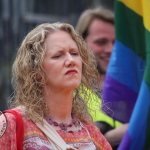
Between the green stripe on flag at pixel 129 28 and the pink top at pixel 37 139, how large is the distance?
1501 mm

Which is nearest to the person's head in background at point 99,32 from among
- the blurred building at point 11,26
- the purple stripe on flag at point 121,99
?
the purple stripe on flag at point 121,99

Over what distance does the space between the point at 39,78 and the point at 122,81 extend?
1.54 metres

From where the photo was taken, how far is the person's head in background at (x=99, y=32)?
5137 mm

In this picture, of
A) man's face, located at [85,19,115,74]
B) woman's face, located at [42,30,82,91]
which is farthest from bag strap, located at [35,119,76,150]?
man's face, located at [85,19,115,74]

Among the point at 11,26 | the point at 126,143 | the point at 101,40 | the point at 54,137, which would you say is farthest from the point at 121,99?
the point at 11,26

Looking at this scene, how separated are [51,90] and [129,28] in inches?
64.0

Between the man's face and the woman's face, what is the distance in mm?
1900

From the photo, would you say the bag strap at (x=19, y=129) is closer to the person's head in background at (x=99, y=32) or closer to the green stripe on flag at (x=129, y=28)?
the green stripe on flag at (x=129, y=28)

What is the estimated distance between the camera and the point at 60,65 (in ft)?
10.1

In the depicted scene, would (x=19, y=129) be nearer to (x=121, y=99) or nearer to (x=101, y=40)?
(x=121, y=99)

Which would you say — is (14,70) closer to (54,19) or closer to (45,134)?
(45,134)

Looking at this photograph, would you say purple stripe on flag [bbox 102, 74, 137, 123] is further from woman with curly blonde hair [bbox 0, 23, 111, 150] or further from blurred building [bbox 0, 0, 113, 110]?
blurred building [bbox 0, 0, 113, 110]

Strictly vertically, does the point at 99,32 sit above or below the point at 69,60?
below

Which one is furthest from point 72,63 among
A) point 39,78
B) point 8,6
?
point 8,6
